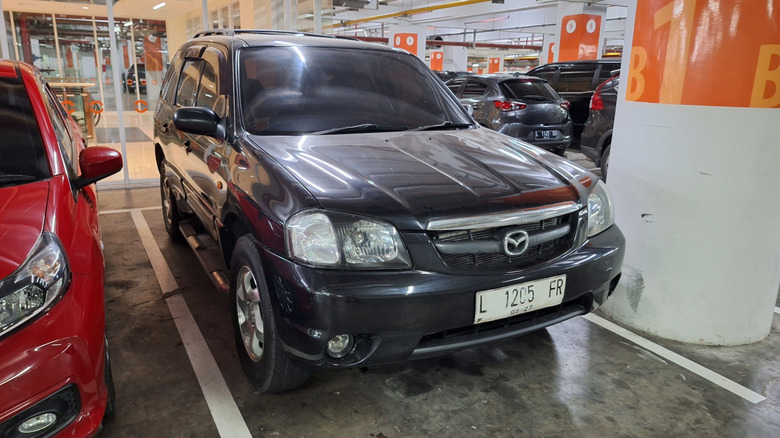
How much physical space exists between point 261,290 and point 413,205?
2.17ft

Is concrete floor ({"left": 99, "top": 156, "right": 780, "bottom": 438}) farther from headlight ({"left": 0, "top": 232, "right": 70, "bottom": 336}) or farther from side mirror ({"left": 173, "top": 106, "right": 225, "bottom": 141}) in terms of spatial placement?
side mirror ({"left": 173, "top": 106, "right": 225, "bottom": 141})

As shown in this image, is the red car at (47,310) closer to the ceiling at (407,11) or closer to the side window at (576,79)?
the ceiling at (407,11)

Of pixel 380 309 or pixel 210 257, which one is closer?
pixel 380 309

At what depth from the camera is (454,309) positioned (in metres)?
1.95

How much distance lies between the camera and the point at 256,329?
2.30 meters

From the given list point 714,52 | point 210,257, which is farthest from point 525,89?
point 210,257

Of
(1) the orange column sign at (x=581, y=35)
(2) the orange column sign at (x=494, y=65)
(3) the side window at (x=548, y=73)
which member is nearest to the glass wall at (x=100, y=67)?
(3) the side window at (x=548, y=73)

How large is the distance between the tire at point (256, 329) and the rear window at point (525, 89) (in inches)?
256

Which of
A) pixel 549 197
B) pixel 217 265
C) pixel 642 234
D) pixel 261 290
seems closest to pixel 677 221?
pixel 642 234

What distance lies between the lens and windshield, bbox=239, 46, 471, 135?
2.69 metres

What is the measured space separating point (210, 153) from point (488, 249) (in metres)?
1.54

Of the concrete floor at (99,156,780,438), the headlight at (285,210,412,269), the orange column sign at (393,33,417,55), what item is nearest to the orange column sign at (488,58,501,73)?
the orange column sign at (393,33,417,55)

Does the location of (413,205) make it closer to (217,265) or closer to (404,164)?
(404,164)

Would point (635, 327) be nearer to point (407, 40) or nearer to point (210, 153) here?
point (210, 153)
